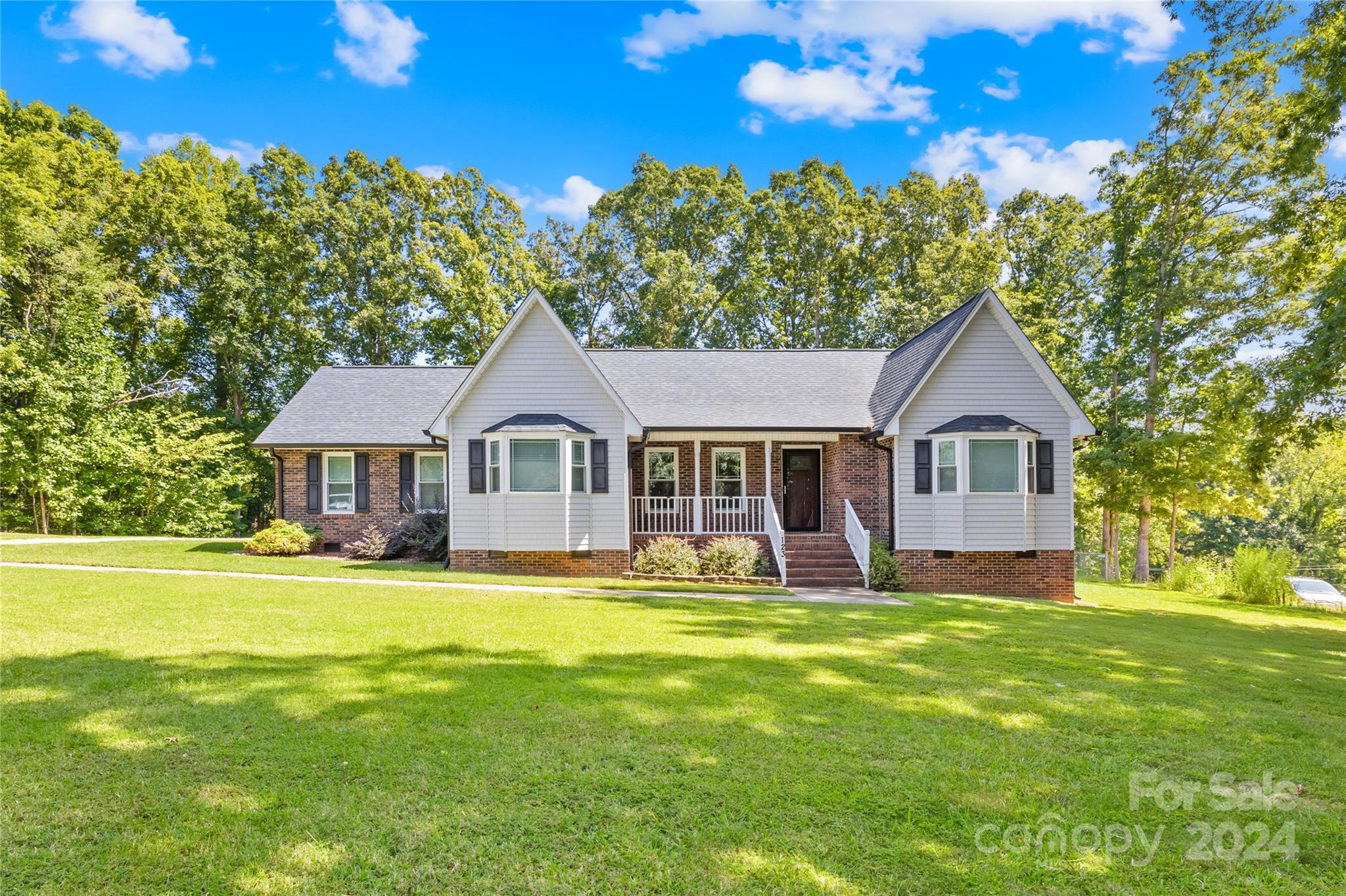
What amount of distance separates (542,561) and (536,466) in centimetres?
230

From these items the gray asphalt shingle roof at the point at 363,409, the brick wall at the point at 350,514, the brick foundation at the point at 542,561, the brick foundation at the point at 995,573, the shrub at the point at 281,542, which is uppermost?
the gray asphalt shingle roof at the point at 363,409

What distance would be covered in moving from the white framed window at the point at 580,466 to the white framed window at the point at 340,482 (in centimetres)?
766

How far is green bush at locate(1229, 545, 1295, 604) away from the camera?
17359mm

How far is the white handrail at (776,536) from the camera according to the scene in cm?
1445

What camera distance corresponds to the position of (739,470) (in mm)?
17828

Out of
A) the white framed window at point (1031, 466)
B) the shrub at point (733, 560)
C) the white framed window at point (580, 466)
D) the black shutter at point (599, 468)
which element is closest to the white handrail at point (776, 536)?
the shrub at point (733, 560)

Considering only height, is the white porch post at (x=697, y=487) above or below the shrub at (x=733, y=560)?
above

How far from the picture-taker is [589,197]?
34.4 m

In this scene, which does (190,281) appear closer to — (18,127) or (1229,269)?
(18,127)

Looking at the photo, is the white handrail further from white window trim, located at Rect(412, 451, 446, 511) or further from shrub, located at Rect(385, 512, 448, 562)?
white window trim, located at Rect(412, 451, 446, 511)

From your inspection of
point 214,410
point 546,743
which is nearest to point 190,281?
point 214,410

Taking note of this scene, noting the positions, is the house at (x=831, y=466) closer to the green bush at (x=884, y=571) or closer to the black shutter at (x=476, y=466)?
the black shutter at (x=476, y=466)

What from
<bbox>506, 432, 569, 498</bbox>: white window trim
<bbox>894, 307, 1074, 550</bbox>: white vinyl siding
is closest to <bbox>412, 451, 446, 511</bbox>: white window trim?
<bbox>506, 432, 569, 498</bbox>: white window trim

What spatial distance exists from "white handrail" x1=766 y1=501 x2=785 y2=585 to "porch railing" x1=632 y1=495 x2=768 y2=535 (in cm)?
51
